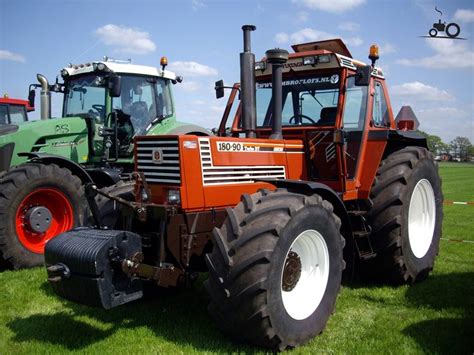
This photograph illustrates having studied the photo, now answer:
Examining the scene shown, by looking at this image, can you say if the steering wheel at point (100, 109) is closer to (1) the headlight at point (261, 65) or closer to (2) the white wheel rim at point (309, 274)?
(1) the headlight at point (261, 65)

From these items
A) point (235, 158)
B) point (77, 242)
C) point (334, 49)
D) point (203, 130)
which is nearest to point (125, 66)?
point (203, 130)

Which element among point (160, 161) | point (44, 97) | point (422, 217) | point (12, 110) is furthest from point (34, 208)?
point (12, 110)

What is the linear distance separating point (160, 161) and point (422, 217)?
11.7 ft

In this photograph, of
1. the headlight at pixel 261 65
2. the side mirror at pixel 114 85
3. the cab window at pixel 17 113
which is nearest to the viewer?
the headlight at pixel 261 65

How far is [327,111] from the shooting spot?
5266 millimetres

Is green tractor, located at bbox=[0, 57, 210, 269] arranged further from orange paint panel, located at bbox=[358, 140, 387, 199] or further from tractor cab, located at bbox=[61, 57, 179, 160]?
orange paint panel, located at bbox=[358, 140, 387, 199]

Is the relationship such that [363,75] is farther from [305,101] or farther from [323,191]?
[323,191]

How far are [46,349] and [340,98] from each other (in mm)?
3609

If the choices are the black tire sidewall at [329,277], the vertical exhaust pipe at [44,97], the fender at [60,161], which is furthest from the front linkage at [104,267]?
the vertical exhaust pipe at [44,97]

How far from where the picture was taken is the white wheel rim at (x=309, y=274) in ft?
13.2

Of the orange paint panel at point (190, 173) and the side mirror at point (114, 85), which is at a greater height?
the side mirror at point (114, 85)

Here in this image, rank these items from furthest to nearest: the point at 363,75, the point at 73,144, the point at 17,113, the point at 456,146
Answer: the point at 456,146, the point at 17,113, the point at 73,144, the point at 363,75

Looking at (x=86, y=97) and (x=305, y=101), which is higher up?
(x=86, y=97)

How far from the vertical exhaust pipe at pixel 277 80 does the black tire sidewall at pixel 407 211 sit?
1.59 meters
